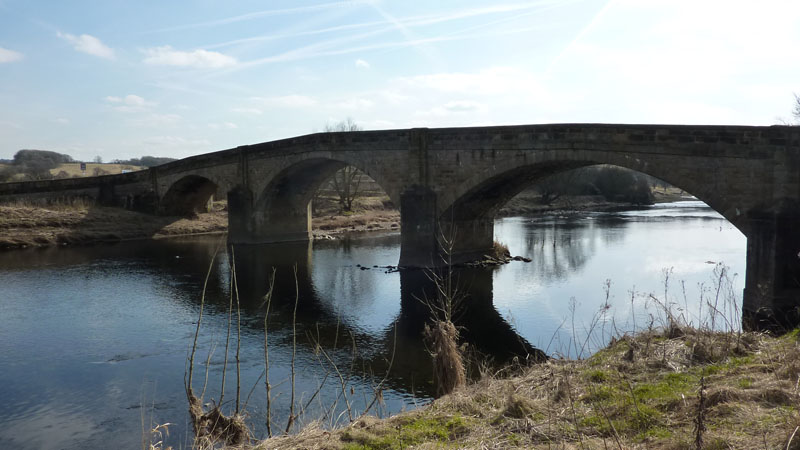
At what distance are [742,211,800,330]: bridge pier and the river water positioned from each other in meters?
0.86

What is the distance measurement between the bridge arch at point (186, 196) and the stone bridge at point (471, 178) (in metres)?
0.09

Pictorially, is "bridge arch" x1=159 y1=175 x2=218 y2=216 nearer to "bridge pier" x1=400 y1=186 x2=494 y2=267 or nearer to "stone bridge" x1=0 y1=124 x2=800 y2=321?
"stone bridge" x1=0 y1=124 x2=800 y2=321

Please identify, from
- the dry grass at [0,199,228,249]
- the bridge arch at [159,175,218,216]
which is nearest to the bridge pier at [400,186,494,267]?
the bridge arch at [159,175,218,216]

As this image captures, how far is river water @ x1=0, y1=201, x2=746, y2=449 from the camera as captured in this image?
9242 millimetres

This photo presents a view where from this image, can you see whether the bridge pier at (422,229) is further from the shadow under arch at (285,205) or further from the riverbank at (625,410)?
the riverbank at (625,410)

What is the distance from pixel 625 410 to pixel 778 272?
10.5m

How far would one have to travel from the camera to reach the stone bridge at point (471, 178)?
13.6m

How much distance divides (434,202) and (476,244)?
3.25 m

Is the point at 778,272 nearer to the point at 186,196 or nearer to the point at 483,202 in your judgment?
the point at 483,202

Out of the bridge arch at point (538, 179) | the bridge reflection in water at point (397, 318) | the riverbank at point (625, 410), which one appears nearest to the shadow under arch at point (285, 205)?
the bridge reflection in water at point (397, 318)

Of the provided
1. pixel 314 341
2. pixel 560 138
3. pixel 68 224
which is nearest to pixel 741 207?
pixel 560 138

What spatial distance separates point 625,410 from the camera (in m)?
5.25

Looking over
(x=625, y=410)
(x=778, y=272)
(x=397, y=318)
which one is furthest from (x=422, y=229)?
(x=625, y=410)

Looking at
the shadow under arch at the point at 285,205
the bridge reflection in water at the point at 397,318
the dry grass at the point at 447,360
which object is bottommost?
the bridge reflection in water at the point at 397,318
